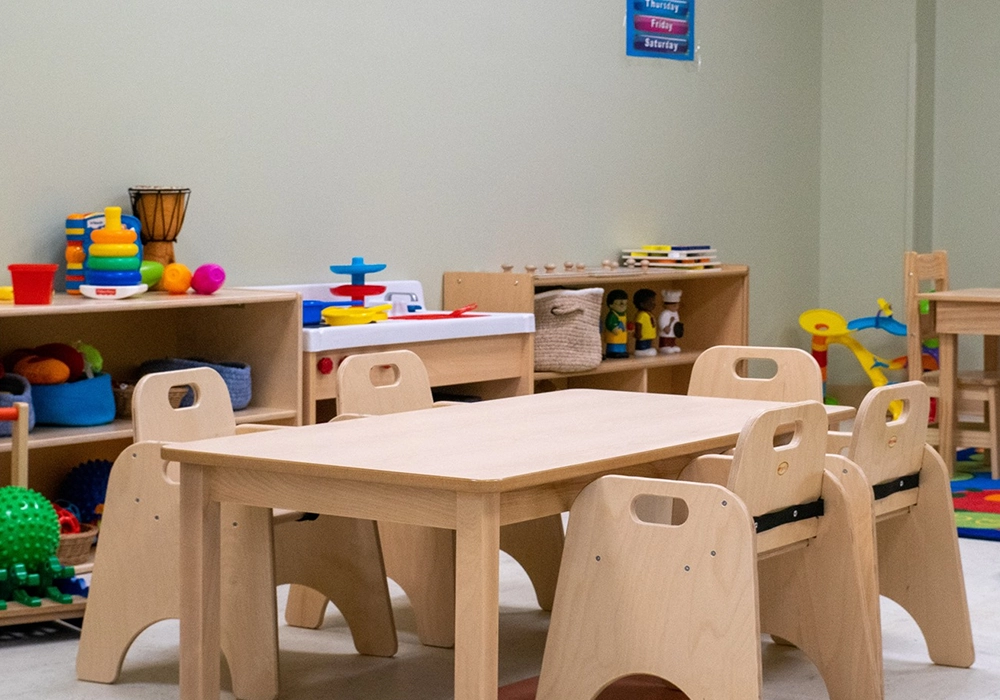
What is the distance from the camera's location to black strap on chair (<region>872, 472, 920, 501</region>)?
2.75 m

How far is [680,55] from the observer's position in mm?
6145

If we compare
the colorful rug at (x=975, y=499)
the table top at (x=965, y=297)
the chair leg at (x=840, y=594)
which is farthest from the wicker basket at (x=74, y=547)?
the table top at (x=965, y=297)

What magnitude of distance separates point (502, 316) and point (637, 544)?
239 cm

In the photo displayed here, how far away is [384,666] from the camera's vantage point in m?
2.90

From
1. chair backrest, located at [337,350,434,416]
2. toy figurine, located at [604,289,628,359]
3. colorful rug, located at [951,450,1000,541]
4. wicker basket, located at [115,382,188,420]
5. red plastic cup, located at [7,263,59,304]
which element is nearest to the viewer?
chair backrest, located at [337,350,434,416]

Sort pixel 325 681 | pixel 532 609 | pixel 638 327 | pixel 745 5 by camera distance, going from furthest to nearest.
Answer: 1. pixel 745 5
2. pixel 638 327
3. pixel 532 609
4. pixel 325 681

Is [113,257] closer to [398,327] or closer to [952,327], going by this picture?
[398,327]

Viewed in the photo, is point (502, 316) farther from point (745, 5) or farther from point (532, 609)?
point (745, 5)

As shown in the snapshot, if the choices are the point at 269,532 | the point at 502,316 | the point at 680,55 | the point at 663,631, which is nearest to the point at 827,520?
the point at 663,631

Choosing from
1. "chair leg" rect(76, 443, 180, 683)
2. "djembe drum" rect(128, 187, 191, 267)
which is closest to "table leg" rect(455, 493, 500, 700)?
"chair leg" rect(76, 443, 180, 683)

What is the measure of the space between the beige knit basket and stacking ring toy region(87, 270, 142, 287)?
1.70m

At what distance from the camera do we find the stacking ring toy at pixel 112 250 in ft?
11.7

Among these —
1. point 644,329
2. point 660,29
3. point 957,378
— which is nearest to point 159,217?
point 644,329

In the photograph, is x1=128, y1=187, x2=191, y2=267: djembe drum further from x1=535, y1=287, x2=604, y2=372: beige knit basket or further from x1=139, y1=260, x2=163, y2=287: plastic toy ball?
x1=535, y1=287, x2=604, y2=372: beige knit basket
